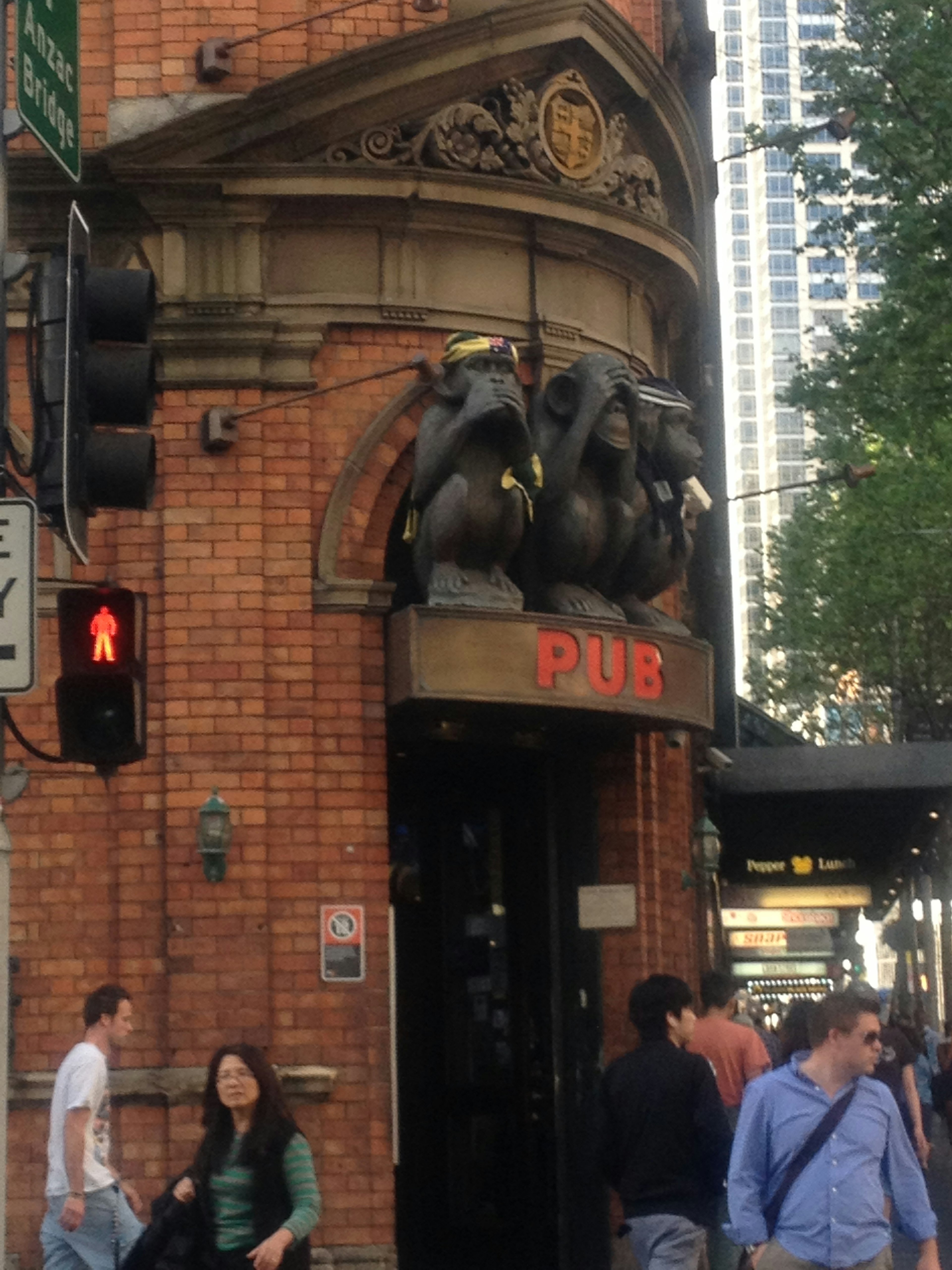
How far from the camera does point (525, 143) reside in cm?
1429

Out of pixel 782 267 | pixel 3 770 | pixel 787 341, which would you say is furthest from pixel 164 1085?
pixel 782 267

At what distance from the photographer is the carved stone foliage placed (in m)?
13.9

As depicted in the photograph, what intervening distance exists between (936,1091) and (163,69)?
1099 cm

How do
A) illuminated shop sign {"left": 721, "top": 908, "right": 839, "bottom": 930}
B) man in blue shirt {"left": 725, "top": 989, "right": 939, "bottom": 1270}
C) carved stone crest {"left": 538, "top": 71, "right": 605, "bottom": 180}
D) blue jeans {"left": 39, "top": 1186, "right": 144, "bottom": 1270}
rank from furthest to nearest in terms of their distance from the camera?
illuminated shop sign {"left": 721, "top": 908, "right": 839, "bottom": 930} < carved stone crest {"left": 538, "top": 71, "right": 605, "bottom": 180} < blue jeans {"left": 39, "top": 1186, "right": 144, "bottom": 1270} < man in blue shirt {"left": 725, "top": 989, "right": 939, "bottom": 1270}

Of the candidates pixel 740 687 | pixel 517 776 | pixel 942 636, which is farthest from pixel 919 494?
pixel 740 687

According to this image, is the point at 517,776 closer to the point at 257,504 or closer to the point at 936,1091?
the point at 257,504

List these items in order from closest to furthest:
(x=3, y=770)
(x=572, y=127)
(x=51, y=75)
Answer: (x=3, y=770), (x=51, y=75), (x=572, y=127)

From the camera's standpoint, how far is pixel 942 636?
3722cm

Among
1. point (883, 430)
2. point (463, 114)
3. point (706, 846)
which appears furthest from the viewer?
point (883, 430)

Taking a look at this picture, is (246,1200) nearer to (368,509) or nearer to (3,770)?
(3,770)

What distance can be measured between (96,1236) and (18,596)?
3.70m

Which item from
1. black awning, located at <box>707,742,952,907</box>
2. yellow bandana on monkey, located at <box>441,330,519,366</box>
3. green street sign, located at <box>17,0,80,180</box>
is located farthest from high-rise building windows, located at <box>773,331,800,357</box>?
green street sign, located at <box>17,0,80,180</box>

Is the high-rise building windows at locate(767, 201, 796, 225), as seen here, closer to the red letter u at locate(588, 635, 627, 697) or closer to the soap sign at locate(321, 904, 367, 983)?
the red letter u at locate(588, 635, 627, 697)

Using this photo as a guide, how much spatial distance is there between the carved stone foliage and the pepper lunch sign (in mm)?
2808
